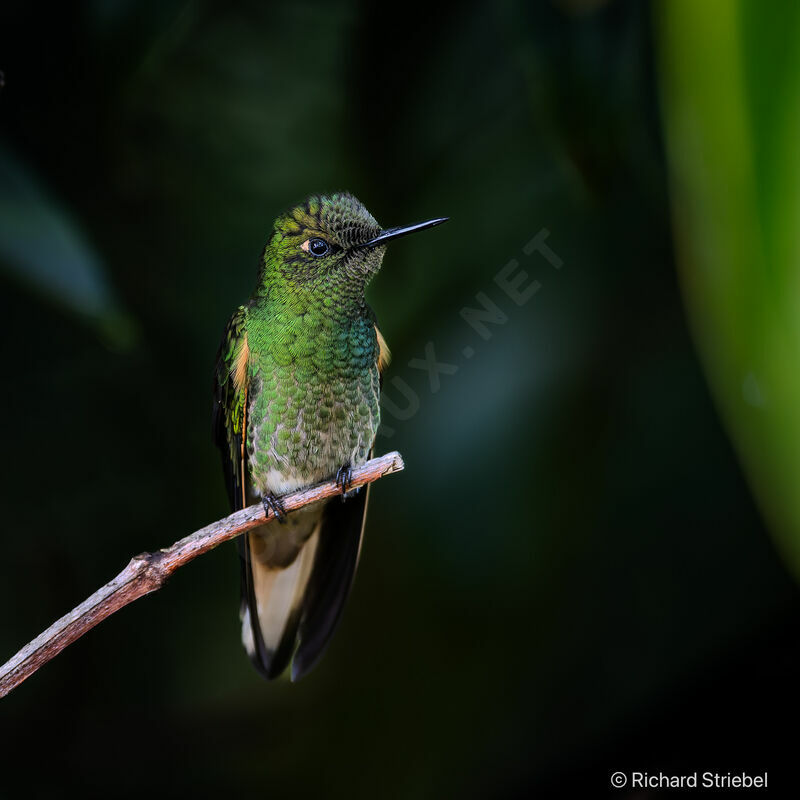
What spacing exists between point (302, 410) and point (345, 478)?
0.11 meters

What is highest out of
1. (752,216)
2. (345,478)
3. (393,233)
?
(393,233)

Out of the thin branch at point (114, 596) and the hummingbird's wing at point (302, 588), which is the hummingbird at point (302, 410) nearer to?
the hummingbird's wing at point (302, 588)

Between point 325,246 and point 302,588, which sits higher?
point 325,246

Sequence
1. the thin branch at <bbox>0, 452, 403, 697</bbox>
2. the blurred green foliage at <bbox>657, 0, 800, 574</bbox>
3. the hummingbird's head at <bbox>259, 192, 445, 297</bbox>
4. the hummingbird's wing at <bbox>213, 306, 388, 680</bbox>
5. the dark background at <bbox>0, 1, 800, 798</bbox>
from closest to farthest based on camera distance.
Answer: the blurred green foliage at <bbox>657, 0, 800, 574</bbox> → the thin branch at <bbox>0, 452, 403, 697</bbox> → the hummingbird's head at <bbox>259, 192, 445, 297</bbox> → the hummingbird's wing at <bbox>213, 306, 388, 680</bbox> → the dark background at <bbox>0, 1, 800, 798</bbox>

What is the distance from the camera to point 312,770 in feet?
6.23

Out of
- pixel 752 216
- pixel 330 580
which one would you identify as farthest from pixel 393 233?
pixel 330 580

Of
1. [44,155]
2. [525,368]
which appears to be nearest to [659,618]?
[525,368]

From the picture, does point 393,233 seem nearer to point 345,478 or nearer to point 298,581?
point 345,478

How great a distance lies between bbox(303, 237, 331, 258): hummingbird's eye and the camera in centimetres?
106

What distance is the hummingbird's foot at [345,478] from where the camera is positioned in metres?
1.12

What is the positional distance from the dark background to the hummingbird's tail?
0.37 metres

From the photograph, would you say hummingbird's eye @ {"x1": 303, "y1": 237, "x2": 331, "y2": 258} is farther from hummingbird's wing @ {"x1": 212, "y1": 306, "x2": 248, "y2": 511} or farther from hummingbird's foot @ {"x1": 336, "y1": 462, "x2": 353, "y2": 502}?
hummingbird's foot @ {"x1": 336, "y1": 462, "x2": 353, "y2": 502}

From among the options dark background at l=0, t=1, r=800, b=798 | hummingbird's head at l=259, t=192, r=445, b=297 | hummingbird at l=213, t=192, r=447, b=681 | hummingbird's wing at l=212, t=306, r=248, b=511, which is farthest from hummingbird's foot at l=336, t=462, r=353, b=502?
dark background at l=0, t=1, r=800, b=798

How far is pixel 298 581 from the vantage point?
52.1 inches
